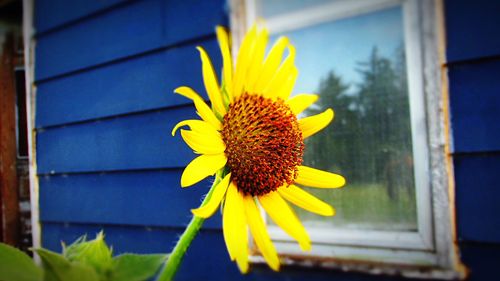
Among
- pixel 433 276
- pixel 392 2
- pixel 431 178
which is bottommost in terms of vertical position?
pixel 433 276

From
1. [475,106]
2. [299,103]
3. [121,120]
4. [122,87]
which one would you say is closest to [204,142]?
[299,103]

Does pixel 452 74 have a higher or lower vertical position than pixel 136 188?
higher

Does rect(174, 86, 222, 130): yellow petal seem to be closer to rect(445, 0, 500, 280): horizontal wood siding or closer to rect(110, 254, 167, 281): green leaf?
rect(110, 254, 167, 281): green leaf

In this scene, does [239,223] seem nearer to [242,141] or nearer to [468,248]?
[242,141]

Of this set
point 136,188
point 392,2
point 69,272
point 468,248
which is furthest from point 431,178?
point 69,272

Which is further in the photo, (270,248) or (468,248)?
(468,248)

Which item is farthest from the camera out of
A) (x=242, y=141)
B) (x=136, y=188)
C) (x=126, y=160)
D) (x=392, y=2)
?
(x=392, y=2)
